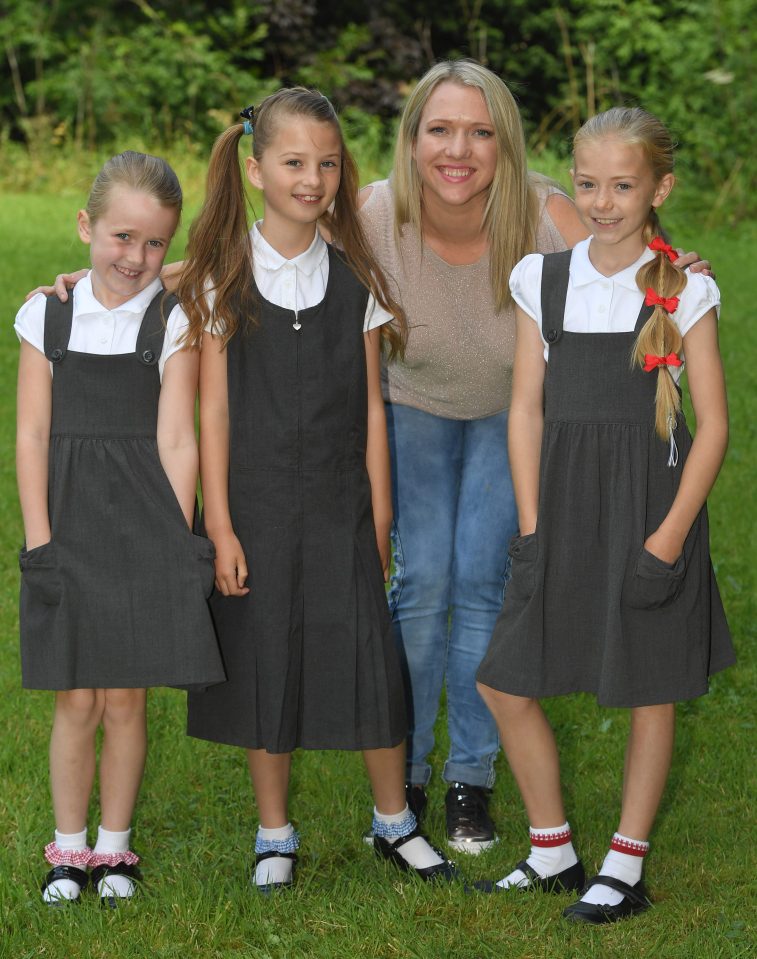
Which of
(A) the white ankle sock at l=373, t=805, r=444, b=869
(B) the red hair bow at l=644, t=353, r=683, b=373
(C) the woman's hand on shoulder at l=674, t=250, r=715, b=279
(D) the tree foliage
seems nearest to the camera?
(B) the red hair bow at l=644, t=353, r=683, b=373

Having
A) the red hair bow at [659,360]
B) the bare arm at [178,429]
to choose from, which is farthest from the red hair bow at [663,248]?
the bare arm at [178,429]

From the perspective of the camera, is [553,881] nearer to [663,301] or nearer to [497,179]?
[663,301]

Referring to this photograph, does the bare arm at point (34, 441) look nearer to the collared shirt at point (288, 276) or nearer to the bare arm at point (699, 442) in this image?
the collared shirt at point (288, 276)

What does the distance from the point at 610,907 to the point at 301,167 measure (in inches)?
71.8

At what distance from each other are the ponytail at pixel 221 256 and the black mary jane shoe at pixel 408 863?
133cm

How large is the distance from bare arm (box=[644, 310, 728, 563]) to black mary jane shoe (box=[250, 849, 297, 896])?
46.7 inches

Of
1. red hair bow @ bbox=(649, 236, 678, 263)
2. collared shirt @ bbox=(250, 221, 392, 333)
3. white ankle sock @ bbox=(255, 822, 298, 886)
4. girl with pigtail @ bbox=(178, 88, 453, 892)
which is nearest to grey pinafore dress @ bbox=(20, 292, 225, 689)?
girl with pigtail @ bbox=(178, 88, 453, 892)

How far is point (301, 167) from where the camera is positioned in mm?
3113

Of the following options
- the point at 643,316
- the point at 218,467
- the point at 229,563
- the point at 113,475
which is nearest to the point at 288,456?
the point at 218,467

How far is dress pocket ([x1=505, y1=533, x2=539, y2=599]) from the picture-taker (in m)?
3.07

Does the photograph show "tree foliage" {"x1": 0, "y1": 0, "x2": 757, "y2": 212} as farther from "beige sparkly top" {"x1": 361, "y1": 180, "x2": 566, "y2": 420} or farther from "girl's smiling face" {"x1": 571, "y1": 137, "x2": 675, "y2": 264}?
"girl's smiling face" {"x1": 571, "y1": 137, "x2": 675, "y2": 264}

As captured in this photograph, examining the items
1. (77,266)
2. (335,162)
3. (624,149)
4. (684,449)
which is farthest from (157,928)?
(77,266)

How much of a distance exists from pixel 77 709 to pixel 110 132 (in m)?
15.8

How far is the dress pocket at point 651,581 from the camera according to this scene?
116 inches
